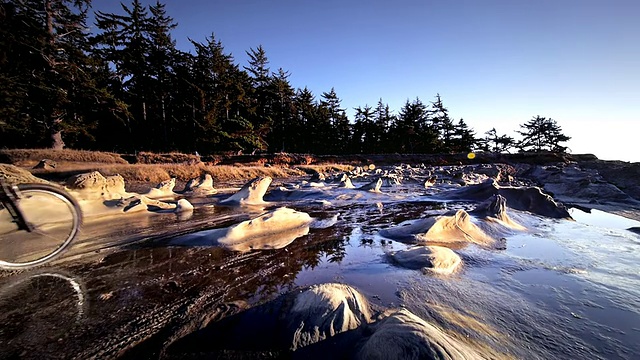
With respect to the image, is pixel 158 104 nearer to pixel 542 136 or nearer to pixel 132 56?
pixel 132 56

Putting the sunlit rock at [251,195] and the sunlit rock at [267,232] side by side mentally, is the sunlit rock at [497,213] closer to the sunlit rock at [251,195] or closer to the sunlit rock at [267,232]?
the sunlit rock at [267,232]

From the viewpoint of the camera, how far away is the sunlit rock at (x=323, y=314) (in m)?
2.04

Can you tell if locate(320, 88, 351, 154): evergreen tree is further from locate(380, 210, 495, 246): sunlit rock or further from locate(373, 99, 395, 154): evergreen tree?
locate(380, 210, 495, 246): sunlit rock

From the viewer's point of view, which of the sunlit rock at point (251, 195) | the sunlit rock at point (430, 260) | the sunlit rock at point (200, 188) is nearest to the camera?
the sunlit rock at point (430, 260)

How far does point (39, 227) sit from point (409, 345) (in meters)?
4.69

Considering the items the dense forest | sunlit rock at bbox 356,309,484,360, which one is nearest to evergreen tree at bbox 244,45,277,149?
the dense forest

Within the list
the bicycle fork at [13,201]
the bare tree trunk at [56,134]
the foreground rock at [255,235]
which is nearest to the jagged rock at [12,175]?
the bicycle fork at [13,201]

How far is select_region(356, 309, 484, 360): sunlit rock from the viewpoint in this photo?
1564 millimetres

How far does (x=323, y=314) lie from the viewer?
2189mm

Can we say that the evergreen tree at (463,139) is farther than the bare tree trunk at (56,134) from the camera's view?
Yes

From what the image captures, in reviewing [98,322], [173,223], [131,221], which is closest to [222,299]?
[98,322]

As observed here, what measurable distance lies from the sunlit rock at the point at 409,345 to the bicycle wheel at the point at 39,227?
166 inches

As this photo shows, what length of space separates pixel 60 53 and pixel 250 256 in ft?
83.2

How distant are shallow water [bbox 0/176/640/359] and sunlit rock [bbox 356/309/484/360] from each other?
51 centimetres
